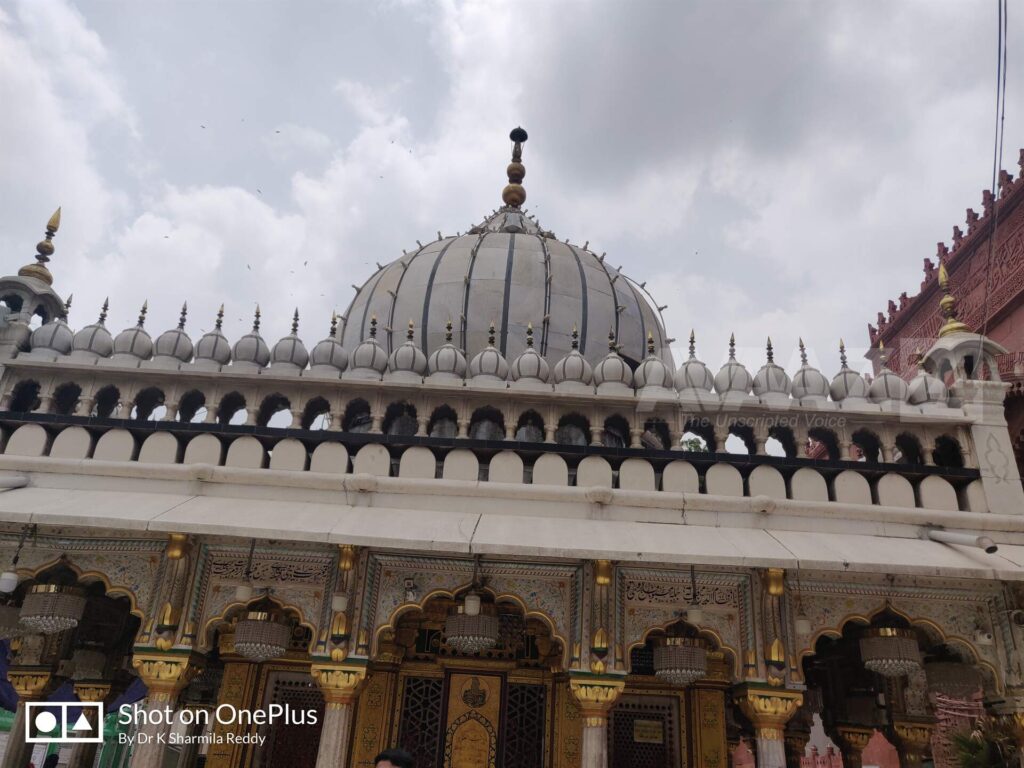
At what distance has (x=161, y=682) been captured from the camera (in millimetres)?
7477

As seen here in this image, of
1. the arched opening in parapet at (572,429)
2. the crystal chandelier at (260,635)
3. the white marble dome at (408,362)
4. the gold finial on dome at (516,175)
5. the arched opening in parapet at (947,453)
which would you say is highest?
the gold finial on dome at (516,175)

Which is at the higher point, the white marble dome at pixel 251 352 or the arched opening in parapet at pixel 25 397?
the white marble dome at pixel 251 352

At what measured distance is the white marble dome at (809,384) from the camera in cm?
887

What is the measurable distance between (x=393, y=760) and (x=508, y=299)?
28.8 feet

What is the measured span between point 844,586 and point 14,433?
9.41 meters

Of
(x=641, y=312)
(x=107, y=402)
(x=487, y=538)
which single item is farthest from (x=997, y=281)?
(x=107, y=402)

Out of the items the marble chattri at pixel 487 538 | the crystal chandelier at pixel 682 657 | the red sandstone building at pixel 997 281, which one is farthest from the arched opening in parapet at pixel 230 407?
the red sandstone building at pixel 997 281

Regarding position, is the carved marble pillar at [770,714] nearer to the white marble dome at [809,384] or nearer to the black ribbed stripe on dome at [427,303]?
the white marble dome at [809,384]

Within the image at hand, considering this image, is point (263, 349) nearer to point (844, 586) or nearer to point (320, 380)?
point (320, 380)

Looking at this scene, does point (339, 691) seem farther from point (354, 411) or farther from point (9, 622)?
point (9, 622)

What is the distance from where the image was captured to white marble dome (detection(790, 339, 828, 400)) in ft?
29.1

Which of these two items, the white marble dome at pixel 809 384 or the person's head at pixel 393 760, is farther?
the white marble dome at pixel 809 384

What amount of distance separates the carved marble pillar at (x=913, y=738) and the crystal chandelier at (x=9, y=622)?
11407 mm

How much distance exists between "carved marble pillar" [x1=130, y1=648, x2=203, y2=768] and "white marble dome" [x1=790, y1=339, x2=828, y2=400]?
7.31 metres
